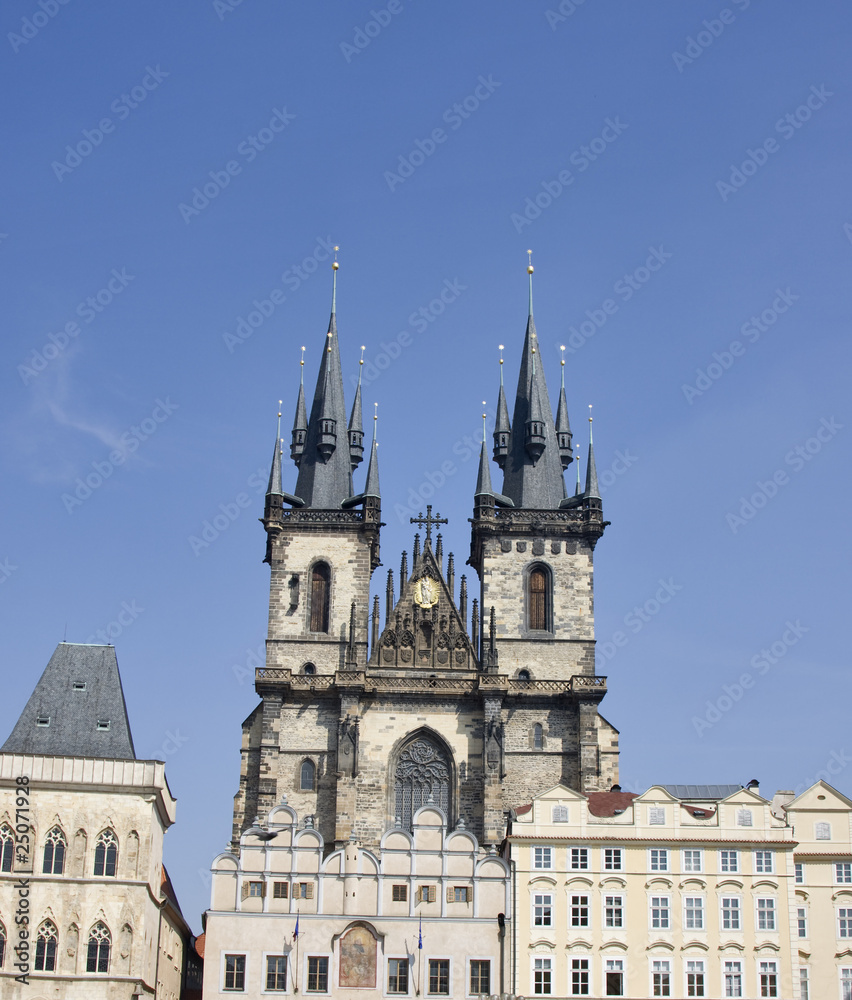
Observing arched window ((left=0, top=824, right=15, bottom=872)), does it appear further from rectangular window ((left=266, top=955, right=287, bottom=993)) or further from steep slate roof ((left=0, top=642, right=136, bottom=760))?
rectangular window ((left=266, top=955, right=287, bottom=993))

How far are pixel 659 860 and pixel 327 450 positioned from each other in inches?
1155

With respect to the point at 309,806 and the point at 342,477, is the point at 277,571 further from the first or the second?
the point at 309,806

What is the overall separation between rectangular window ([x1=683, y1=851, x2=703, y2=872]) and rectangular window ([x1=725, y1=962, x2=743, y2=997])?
3184 mm

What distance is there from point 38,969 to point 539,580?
3033 centimetres

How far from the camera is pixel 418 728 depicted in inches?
2616

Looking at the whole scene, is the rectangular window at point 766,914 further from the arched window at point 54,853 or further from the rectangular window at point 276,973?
the arched window at point 54,853

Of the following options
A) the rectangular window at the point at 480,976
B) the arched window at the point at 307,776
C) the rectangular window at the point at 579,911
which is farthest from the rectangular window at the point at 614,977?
the arched window at the point at 307,776

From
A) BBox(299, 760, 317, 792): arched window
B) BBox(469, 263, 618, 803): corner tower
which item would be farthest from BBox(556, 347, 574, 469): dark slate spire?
BBox(299, 760, 317, 792): arched window

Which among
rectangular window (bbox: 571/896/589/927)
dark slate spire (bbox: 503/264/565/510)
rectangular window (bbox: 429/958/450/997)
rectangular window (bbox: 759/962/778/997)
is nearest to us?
rectangular window (bbox: 429/958/450/997)

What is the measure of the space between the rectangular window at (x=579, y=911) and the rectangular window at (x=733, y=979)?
4.77 metres

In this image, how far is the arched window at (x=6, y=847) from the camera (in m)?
49.1

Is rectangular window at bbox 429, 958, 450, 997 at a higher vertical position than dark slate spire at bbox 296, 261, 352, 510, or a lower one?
lower

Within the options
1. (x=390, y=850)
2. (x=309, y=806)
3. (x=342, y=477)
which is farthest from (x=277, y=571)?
(x=390, y=850)

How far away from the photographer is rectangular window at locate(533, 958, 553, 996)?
50188 mm
